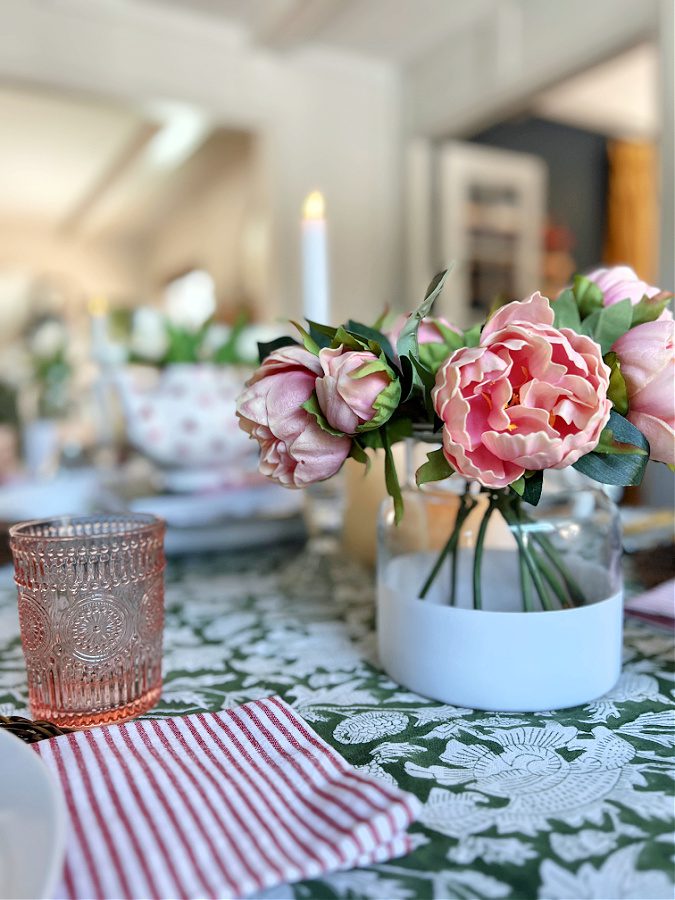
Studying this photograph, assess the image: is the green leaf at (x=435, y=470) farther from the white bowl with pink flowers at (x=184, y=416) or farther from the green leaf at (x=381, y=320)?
the white bowl with pink flowers at (x=184, y=416)

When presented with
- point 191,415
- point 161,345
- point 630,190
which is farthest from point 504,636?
point 630,190

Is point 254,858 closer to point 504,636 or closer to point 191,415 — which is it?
point 504,636

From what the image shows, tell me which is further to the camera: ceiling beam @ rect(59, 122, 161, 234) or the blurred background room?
ceiling beam @ rect(59, 122, 161, 234)

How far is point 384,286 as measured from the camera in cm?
342

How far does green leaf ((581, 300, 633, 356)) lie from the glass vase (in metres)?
0.11

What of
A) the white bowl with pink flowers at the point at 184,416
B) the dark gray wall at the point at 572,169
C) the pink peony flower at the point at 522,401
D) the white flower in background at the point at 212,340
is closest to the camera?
the pink peony flower at the point at 522,401

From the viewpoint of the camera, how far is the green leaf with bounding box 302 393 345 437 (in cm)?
40

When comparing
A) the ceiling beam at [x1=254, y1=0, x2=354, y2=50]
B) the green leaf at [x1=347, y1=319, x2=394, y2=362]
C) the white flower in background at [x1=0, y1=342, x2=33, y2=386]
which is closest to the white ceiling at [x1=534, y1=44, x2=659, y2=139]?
the ceiling beam at [x1=254, y1=0, x2=354, y2=50]

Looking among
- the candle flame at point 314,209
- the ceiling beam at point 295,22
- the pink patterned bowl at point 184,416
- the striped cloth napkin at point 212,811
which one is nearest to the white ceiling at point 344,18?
the ceiling beam at point 295,22

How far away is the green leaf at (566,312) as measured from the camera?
1.37 feet

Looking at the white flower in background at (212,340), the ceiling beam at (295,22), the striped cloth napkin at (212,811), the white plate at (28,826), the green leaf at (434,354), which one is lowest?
the striped cloth napkin at (212,811)

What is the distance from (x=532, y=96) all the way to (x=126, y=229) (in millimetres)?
1761

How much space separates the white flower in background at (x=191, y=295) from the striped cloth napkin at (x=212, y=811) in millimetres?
2840

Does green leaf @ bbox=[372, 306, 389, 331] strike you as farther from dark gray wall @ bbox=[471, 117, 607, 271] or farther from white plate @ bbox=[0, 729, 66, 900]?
dark gray wall @ bbox=[471, 117, 607, 271]
